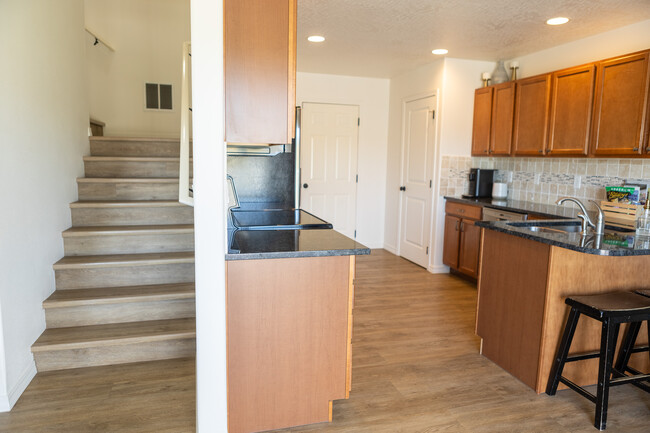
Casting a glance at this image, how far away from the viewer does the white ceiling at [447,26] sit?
312cm

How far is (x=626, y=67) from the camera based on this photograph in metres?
3.25

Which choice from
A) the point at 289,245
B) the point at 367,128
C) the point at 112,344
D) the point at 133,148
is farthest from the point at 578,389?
the point at 367,128

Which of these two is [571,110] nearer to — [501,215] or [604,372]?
[501,215]

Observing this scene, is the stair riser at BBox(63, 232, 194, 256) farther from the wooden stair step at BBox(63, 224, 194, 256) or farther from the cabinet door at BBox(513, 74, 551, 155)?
the cabinet door at BBox(513, 74, 551, 155)

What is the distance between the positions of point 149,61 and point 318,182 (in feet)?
8.97

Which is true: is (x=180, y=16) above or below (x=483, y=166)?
above

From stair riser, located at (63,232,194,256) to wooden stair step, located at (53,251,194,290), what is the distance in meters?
0.05

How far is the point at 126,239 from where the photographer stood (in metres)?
3.16

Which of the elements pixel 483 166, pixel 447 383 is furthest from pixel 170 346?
pixel 483 166

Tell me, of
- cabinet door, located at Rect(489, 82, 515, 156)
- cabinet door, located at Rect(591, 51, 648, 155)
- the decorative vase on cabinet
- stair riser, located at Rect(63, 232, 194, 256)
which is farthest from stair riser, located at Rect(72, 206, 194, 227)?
the decorative vase on cabinet

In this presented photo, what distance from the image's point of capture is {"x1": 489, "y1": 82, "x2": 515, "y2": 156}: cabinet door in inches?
172

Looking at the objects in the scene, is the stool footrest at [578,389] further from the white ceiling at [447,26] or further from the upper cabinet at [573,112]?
the white ceiling at [447,26]

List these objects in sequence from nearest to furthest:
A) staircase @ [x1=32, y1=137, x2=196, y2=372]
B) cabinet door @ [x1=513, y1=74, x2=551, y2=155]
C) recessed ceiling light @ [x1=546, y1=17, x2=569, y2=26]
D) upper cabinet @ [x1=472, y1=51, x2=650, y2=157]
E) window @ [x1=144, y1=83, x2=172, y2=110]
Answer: staircase @ [x1=32, y1=137, x2=196, y2=372] < upper cabinet @ [x1=472, y1=51, x2=650, y2=157] < recessed ceiling light @ [x1=546, y1=17, x2=569, y2=26] < cabinet door @ [x1=513, y1=74, x2=551, y2=155] < window @ [x1=144, y1=83, x2=172, y2=110]

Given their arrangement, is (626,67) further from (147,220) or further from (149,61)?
(149,61)
